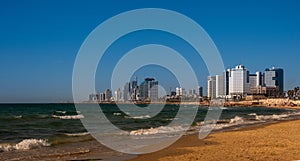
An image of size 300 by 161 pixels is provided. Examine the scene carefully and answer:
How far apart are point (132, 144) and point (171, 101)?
581 ft

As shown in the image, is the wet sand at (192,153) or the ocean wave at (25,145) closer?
the wet sand at (192,153)

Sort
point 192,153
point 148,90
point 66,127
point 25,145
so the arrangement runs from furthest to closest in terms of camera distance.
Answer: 1. point 148,90
2. point 66,127
3. point 25,145
4. point 192,153

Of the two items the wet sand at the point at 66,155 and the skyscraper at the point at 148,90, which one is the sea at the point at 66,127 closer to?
the wet sand at the point at 66,155

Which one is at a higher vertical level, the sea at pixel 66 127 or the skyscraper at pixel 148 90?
the skyscraper at pixel 148 90

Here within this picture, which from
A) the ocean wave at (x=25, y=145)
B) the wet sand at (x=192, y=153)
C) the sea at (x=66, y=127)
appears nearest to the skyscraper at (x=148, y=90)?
the sea at (x=66, y=127)

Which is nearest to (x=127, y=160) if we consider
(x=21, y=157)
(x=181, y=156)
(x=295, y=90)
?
(x=181, y=156)

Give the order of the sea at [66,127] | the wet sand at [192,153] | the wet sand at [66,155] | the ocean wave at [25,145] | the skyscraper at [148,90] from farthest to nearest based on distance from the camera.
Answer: the skyscraper at [148,90] → the sea at [66,127] → the ocean wave at [25,145] → the wet sand at [66,155] → the wet sand at [192,153]

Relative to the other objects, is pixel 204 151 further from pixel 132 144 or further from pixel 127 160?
pixel 132 144

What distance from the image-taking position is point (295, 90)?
174 m

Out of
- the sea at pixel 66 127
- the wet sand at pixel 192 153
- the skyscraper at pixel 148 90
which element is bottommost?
the sea at pixel 66 127

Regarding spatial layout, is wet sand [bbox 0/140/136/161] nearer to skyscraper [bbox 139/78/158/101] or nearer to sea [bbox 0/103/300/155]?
sea [bbox 0/103/300/155]

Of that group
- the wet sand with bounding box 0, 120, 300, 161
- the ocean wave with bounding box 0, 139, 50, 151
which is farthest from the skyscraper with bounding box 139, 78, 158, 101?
the wet sand with bounding box 0, 120, 300, 161

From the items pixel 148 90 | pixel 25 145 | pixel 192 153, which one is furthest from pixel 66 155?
pixel 148 90

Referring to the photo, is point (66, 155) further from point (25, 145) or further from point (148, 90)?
point (148, 90)
